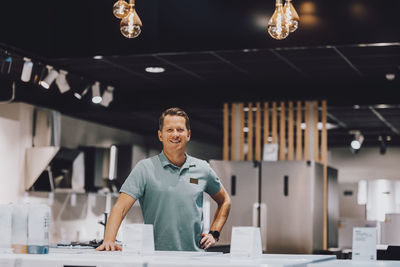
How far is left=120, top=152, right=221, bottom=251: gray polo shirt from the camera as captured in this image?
12.5 feet

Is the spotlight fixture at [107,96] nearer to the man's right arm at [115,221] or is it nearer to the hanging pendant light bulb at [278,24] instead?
the man's right arm at [115,221]

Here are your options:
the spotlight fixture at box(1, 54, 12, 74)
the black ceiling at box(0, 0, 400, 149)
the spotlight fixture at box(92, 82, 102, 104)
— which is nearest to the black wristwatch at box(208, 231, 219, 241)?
the black ceiling at box(0, 0, 400, 149)

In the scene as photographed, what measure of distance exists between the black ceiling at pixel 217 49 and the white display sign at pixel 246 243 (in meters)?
3.29

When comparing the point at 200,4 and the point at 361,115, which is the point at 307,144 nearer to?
the point at 200,4

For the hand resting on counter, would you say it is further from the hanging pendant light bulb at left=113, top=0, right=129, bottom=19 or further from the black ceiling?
the black ceiling

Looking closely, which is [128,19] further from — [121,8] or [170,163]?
[170,163]

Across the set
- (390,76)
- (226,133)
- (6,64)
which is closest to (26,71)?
(6,64)

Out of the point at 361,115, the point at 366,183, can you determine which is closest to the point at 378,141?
the point at 366,183

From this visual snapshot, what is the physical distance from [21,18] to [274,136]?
9.99ft

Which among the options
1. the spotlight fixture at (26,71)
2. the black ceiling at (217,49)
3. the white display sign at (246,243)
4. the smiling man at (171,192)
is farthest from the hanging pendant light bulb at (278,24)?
the spotlight fixture at (26,71)

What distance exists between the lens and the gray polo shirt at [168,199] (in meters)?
3.81

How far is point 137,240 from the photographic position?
3.06m

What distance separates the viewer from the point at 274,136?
7910 millimetres

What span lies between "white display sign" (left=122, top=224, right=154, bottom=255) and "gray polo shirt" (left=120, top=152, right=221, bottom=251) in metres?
0.68
